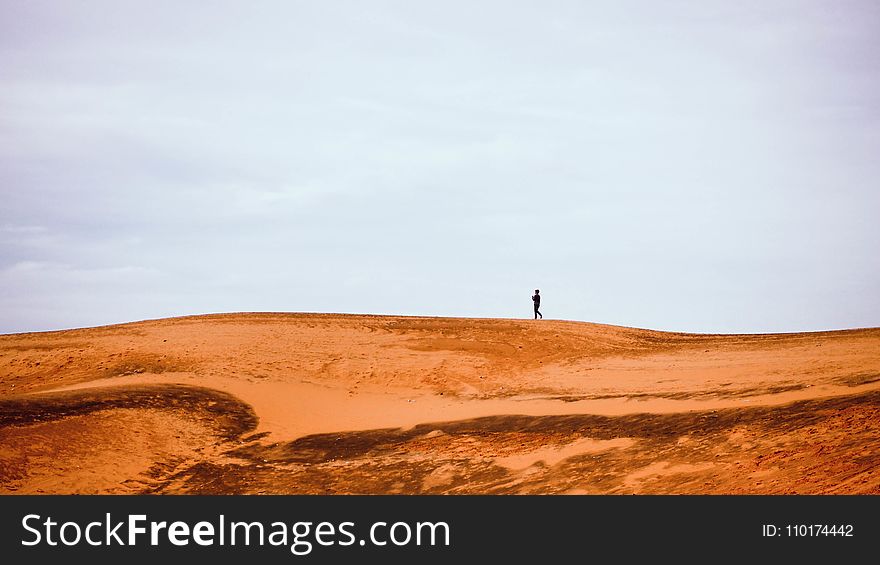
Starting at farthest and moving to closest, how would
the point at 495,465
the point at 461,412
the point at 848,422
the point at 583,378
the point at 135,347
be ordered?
1. the point at 135,347
2. the point at 583,378
3. the point at 461,412
4. the point at 495,465
5. the point at 848,422

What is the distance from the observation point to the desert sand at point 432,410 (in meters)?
15.5

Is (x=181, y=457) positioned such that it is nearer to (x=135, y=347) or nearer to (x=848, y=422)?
(x=135, y=347)

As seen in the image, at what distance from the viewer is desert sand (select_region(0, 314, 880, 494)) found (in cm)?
1550

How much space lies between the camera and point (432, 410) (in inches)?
945

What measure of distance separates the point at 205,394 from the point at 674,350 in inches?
700

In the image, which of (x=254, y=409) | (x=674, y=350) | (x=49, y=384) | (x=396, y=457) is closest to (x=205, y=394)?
(x=254, y=409)

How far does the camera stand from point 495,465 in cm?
1772

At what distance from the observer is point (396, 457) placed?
19.4 metres

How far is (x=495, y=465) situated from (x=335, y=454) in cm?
466

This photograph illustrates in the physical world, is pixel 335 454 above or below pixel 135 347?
below

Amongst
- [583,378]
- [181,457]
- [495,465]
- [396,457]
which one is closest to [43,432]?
[181,457]

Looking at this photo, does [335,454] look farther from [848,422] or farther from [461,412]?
[848,422]
